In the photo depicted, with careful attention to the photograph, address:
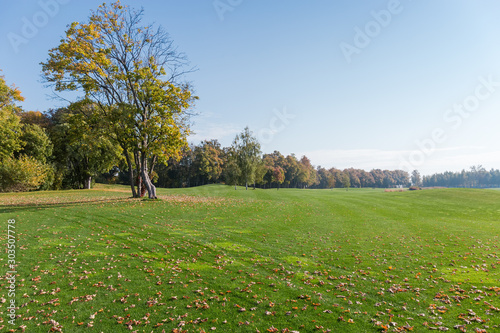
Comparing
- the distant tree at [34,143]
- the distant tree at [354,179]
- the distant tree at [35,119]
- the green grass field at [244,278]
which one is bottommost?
the green grass field at [244,278]

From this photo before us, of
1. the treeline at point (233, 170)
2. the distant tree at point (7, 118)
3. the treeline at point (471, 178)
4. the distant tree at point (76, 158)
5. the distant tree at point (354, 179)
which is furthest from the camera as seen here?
the treeline at point (471, 178)

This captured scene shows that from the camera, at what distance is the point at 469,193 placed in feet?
108

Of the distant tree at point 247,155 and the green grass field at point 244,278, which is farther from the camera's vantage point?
the distant tree at point 247,155

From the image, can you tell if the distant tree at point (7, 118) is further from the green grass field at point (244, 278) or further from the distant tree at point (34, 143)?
the green grass field at point (244, 278)

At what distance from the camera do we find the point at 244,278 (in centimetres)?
770

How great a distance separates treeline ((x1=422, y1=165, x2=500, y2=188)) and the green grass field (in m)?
191

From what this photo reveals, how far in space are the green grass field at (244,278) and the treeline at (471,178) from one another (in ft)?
627

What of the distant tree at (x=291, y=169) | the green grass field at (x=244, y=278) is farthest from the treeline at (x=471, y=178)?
the green grass field at (x=244, y=278)

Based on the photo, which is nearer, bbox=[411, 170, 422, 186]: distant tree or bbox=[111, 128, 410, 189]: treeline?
bbox=[111, 128, 410, 189]: treeline

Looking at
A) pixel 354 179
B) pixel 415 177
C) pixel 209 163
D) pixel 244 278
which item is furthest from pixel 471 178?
pixel 244 278

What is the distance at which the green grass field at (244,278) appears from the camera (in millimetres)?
5438

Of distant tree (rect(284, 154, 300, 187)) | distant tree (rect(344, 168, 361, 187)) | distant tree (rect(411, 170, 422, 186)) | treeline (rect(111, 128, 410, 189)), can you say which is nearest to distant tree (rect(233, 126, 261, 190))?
treeline (rect(111, 128, 410, 189))

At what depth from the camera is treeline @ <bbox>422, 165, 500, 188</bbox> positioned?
506ft

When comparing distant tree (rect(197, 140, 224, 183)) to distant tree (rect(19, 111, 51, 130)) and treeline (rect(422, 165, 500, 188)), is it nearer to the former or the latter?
distant tree (rect(19, 111, 51, 130))
